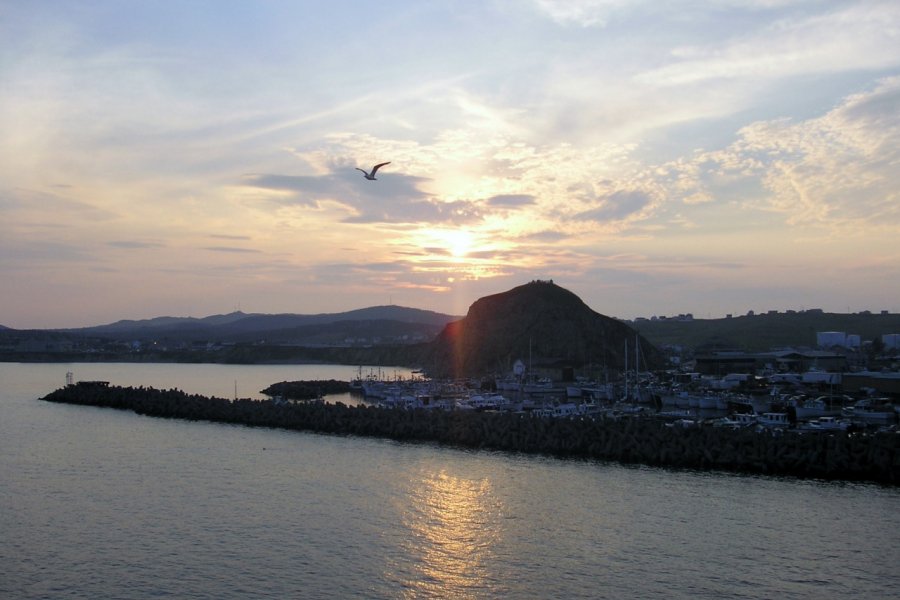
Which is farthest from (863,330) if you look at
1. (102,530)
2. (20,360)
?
(20,360)

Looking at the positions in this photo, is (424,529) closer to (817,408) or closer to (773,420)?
(773,420)

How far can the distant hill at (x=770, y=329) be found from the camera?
148m

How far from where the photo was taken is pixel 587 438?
41.9 m

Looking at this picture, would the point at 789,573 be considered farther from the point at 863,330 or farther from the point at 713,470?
the point at 863,330

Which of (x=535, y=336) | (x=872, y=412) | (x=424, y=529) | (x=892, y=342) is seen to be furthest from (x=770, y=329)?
(x=424, y=529)

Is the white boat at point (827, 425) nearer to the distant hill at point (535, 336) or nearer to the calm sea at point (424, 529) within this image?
the calm sea at point (424, 529)

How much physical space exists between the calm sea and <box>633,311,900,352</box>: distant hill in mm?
103002

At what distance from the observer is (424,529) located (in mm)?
25844

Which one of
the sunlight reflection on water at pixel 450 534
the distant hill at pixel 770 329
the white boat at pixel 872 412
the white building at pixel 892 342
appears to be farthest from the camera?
the distant hill at pixel 770 329

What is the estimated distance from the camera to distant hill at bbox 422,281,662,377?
10050 cm

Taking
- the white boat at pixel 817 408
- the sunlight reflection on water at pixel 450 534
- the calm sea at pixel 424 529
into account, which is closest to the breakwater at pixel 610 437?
the calm sea at pixel 424 529

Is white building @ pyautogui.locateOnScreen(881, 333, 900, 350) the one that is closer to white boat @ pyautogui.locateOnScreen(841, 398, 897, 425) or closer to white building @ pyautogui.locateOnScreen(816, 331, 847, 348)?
white building @ pyautogui.locateOnScreen(816, 331, 847, 348)

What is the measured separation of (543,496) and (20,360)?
180 meters

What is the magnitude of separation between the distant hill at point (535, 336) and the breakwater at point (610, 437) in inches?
1793
